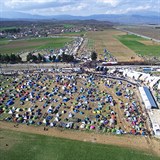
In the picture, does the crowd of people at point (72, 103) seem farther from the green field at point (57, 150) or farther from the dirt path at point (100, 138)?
the green field at point (57, 150)

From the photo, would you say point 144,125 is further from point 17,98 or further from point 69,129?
point 17,98

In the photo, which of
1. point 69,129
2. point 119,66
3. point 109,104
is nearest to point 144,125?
point 109,104

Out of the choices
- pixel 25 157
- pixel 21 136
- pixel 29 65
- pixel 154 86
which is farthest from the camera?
pixel 29 65

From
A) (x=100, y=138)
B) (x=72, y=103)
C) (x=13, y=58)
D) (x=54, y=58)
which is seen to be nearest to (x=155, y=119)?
Answer: (x=100, y=138)

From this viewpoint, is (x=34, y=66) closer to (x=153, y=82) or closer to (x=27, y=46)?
(x=153, y=82)

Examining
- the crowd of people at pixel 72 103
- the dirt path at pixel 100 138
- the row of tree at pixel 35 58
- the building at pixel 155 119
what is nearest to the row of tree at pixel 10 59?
the row of tree at pixel 35 58

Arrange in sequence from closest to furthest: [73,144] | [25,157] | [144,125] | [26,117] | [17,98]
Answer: [25,157]
[73,144]
[144,125]
[26,117]
[17,98]
